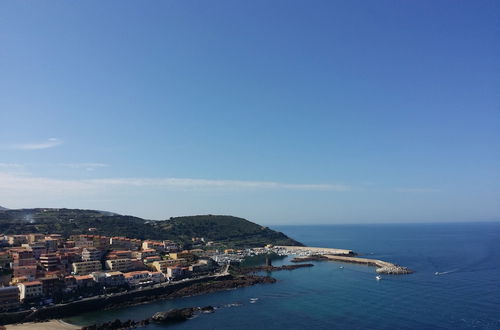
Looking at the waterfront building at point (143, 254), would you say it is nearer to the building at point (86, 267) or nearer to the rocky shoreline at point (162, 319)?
the building at point (86, 267)

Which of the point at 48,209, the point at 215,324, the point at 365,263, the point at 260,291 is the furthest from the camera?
the point at 48,209

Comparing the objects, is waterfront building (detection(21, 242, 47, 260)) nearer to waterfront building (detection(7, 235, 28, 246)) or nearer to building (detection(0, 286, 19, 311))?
waterfront building (detection(7, 235, 28, 246))

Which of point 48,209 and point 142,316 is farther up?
point 48,209

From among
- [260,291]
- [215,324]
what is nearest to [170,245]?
[260,291]

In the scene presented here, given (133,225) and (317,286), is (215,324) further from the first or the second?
(133,225)

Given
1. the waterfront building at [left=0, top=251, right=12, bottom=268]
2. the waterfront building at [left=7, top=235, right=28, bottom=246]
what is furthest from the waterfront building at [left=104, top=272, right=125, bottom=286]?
→ the waterfront building at [left=7, top=235, right=28, bottom=246]

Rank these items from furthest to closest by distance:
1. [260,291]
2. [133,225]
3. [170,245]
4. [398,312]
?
[133,225], [170,245], [260,291], [398,312]

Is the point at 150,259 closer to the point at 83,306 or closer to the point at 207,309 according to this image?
the point at 83,306
